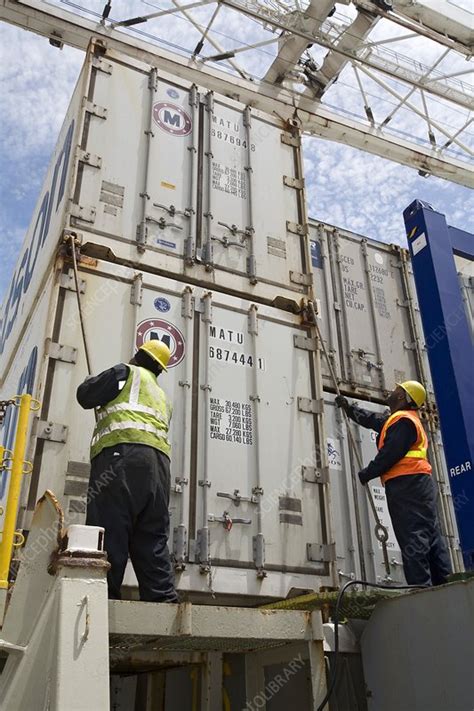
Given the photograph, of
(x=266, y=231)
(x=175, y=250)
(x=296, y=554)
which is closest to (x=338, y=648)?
(x=296, y=554)

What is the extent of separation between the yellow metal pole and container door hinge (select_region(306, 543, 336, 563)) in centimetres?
218

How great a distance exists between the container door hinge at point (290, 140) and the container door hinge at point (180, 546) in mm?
4113

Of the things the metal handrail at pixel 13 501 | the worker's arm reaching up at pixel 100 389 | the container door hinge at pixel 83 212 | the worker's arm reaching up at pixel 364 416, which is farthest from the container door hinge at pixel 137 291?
the worker's arm reaching up at pixel 364 416

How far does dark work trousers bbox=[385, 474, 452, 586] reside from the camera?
4.17 metres

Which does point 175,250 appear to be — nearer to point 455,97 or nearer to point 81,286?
point 81,286

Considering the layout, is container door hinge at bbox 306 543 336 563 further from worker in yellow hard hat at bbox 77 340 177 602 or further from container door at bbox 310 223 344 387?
container door at bbox 310 223 344 387

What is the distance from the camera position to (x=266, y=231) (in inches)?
229

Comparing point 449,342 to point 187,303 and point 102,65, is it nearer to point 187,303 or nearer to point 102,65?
point 187,303

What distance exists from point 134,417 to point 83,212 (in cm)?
204

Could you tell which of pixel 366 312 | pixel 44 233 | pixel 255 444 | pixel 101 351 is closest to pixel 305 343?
pixel 255 444

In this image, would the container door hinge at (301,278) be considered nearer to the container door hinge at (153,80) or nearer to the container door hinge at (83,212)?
the container door hinge at (83,212)

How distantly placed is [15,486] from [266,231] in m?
3.34

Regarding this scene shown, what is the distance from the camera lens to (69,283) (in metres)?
4.62

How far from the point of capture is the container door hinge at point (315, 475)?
4.91 meters
